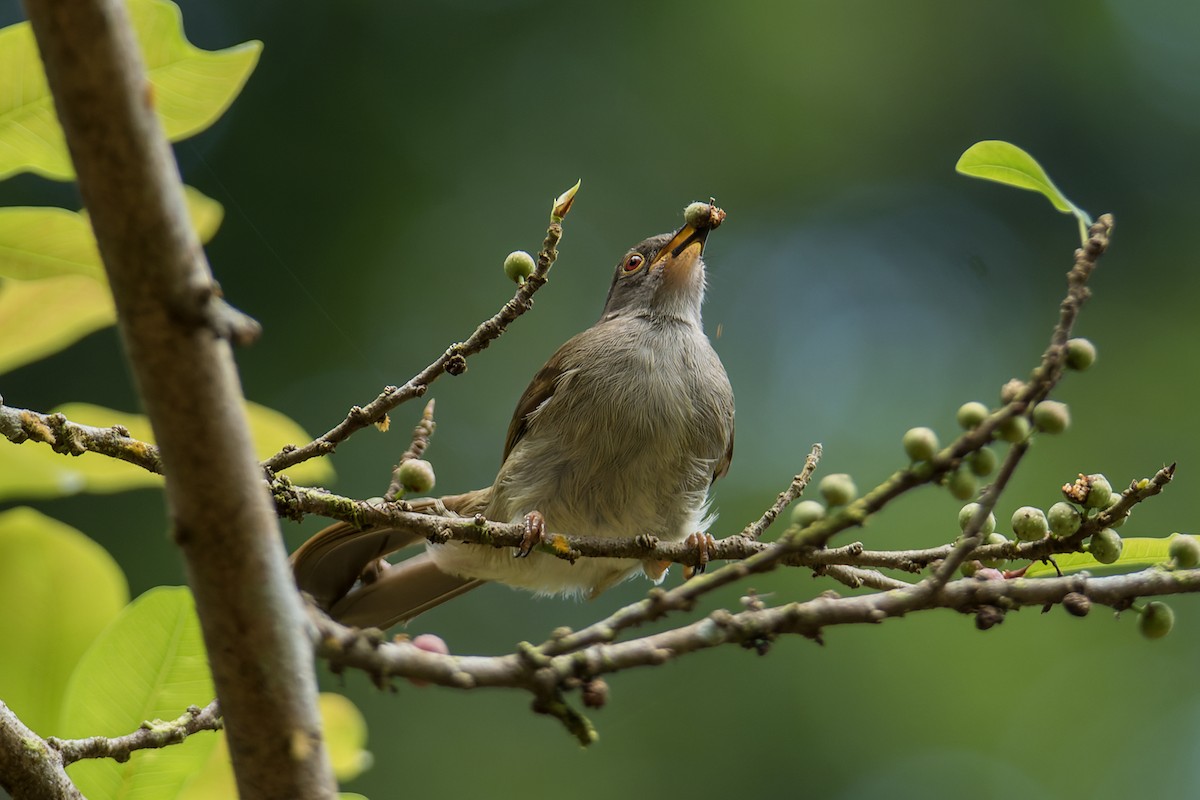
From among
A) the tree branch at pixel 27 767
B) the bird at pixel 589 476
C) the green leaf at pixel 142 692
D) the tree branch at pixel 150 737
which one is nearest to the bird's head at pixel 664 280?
the bird at pixel 589 476

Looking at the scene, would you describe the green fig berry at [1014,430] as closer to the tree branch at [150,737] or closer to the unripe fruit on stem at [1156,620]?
the unripe fruit on stem at [1156,620]

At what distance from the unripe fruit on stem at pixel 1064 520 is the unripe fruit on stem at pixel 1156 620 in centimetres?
23

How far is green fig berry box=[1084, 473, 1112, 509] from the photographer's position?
184 centimetres

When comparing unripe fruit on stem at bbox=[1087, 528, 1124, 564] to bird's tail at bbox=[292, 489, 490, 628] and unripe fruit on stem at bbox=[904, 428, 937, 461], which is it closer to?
unripe fruit on stem at bbox=[904, 428, 937, 461]

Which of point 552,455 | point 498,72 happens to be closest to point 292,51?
point 498,72

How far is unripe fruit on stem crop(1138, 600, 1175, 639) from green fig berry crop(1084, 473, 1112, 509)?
232 mm

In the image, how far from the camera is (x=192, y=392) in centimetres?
102

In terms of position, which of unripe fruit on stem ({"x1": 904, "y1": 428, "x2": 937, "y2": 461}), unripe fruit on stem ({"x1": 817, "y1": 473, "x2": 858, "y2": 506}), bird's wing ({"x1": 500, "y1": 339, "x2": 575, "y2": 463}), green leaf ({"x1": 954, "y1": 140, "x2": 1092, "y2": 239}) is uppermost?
bird's wing ({"x1": 500, "y1": 339, "x2": 575, "y2": 463})

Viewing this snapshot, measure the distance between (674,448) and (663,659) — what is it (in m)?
→ 2.32

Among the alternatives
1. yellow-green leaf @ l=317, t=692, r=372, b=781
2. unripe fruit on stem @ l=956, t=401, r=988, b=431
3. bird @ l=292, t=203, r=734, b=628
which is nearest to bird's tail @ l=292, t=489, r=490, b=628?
bird @ l=292, t=203, r=734, b=628

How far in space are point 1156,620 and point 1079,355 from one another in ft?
1.63

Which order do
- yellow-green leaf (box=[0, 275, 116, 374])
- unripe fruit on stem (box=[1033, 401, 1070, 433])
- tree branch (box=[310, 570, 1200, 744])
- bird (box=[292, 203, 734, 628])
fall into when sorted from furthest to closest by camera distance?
bird (box=[292, 203, 734, 628]) < yellow-green leaf (box=[0, 275, 116, 374]) < unripe fruit on stem (box=[1033, 401, 1070, 433]) < tree branch (box=[310, 570, 1200, 744])

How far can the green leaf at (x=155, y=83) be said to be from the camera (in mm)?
1895

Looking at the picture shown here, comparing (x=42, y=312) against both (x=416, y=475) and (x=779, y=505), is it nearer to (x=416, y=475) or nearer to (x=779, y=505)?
(x=416, y=475)
